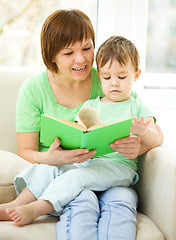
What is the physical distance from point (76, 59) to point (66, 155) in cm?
46

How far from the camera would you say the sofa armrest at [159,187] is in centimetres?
133

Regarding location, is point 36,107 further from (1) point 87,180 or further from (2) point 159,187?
(2) point 159,187

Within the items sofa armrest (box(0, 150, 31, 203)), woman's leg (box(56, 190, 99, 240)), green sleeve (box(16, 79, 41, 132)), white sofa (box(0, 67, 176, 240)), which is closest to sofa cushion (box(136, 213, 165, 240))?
white sofa (box(0, 67, 176, 240))

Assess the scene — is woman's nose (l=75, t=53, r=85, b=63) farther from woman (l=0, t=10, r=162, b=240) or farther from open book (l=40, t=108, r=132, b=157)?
open book (l=40, t=108, r=132, b=157)

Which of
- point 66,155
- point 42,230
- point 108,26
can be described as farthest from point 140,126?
point 108,26

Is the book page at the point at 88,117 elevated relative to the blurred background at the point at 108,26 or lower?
lower

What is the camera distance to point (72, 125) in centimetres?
127

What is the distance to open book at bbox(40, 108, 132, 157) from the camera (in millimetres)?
1265

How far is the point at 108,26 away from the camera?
246 cm

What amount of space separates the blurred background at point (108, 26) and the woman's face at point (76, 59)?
847 millimetres

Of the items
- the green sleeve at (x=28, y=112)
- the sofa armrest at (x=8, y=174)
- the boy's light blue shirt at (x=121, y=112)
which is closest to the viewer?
the sofa armrest at (x=8, y=174)

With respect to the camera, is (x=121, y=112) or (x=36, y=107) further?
(x=36, y=107)

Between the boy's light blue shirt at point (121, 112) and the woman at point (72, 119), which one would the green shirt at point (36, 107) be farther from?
the boy's light blue shirt at point (121, 112)

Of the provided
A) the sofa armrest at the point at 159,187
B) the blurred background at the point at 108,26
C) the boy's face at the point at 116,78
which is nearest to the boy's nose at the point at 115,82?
the boy's face at the point at 116,78
